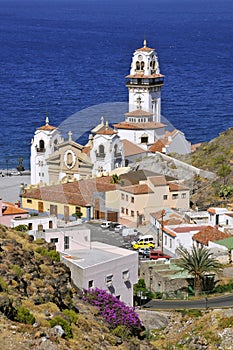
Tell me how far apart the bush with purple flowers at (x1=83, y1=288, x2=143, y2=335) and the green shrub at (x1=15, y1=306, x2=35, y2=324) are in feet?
14.7

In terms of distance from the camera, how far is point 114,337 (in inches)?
862

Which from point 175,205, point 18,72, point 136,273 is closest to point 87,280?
point 136,273

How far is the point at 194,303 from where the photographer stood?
30.7 m

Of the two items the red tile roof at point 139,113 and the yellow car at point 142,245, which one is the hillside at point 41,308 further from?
the red tile roof at point 139,113

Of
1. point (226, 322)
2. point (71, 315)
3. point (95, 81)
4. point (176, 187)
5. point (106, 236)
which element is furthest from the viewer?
point (95, 81)

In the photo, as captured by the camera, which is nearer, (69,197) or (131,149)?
(69,197)

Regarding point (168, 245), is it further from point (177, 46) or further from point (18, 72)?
point (177, 46)

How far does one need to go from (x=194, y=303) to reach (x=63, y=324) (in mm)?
11581

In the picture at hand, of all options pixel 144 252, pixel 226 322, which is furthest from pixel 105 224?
pixel 226 322

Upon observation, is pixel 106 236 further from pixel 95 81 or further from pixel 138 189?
pixel 95 81

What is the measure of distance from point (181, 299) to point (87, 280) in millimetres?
4079

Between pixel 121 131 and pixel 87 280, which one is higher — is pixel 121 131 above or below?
above

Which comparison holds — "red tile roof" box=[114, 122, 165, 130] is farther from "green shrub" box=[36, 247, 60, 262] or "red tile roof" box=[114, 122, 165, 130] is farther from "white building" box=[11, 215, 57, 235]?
"green shrub" box=[36, 247, 60, 262]

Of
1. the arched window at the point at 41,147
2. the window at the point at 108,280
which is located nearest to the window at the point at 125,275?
the window at the point at 108,280
